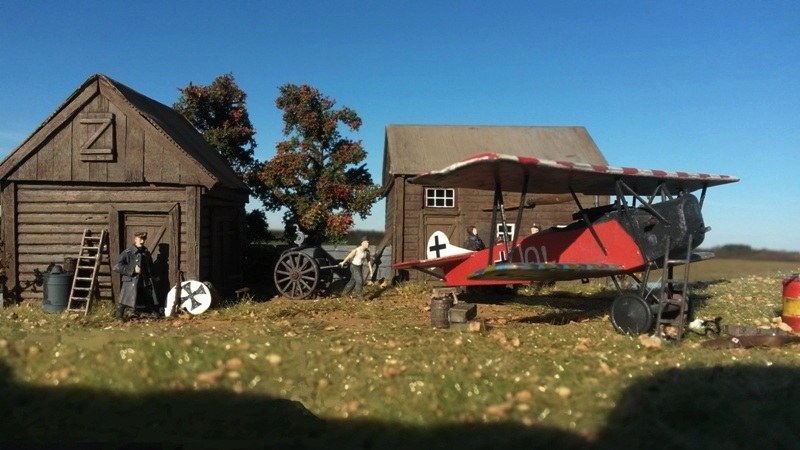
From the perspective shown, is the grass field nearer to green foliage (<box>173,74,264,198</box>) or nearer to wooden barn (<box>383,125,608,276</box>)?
wooden barn (<box>383,125,608,276</box>)

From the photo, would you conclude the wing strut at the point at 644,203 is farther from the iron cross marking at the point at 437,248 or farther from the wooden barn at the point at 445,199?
the wooden barn at the point at 445,199

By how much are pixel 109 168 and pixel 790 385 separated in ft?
43.9

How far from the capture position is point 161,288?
1312 cm

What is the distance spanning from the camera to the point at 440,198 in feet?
64.3

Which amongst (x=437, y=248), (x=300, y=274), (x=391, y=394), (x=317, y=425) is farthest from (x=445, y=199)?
(x=317, y=425)

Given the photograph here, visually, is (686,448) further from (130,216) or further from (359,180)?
(359,180)

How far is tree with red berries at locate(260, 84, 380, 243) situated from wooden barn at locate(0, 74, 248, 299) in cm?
952

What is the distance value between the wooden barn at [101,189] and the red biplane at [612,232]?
620 cm

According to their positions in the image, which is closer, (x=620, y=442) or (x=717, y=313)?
(x=620, y=442)

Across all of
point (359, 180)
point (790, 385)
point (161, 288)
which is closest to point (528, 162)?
point (790, 385)

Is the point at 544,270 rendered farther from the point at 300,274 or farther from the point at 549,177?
the point at 300,274

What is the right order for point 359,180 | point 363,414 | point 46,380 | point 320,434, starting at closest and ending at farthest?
point 320,434 → point 363,414 → point 46,380 → point 359,180

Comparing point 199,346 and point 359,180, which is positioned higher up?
point 359,180

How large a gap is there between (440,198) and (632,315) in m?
10.7
